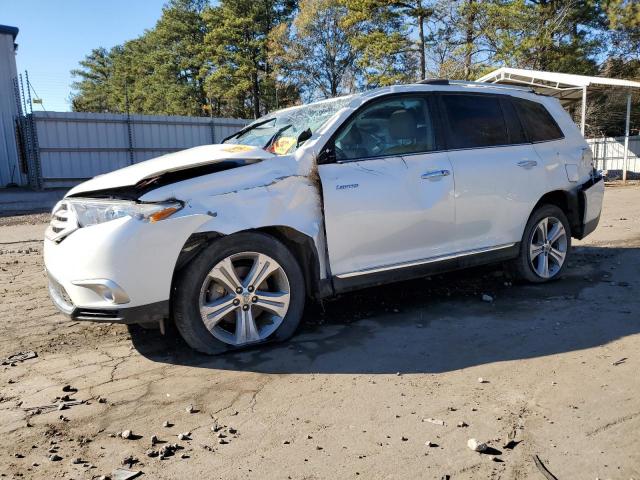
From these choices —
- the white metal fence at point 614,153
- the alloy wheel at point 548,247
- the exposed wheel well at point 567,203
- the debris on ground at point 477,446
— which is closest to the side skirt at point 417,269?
the alloy wheel at point 548,247

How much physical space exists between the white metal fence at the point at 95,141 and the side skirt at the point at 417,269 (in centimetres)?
1786

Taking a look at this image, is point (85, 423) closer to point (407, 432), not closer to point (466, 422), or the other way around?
point (407, 432)

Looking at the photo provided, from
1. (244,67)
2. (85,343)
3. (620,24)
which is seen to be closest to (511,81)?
(620,24)

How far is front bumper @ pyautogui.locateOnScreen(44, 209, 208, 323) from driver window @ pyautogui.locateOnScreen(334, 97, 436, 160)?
1356 mm

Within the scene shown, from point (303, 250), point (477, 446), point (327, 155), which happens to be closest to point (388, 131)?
point (327, 155)

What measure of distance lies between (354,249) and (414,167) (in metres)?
0.88

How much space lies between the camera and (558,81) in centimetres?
1847

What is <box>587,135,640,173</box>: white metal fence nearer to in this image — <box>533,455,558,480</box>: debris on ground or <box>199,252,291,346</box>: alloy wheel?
<box>199,252,291,346</box>: alloy wheel

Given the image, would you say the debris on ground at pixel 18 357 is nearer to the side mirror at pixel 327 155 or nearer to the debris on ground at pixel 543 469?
the side mirror at pixel 327 155

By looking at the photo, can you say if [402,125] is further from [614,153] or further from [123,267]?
[614,153]

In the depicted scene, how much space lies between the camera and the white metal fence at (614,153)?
25.8 m

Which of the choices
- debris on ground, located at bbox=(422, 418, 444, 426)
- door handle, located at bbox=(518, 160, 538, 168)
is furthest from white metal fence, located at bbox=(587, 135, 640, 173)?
debris on ground, located at bbox=(422, 418, 444, 426)

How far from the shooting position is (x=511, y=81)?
2092 cm

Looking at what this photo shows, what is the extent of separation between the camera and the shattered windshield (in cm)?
434
